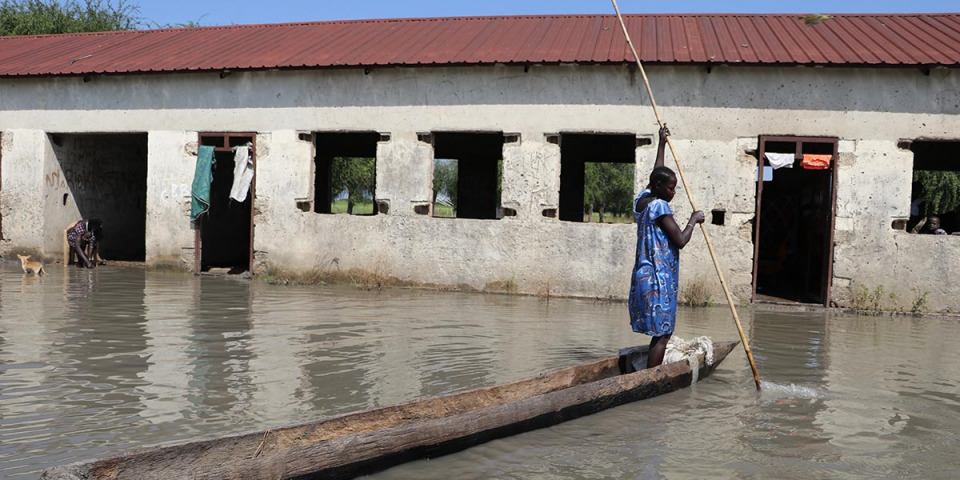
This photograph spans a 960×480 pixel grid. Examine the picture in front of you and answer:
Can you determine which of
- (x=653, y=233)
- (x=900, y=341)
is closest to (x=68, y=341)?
(x=653, y=233)

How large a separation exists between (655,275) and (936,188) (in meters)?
24.5

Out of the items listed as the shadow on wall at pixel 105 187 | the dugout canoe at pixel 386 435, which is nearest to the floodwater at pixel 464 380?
the dugout canoe at pixel 386 435

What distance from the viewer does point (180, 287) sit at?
40.4 feet

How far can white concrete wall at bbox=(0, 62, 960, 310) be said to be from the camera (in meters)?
11.6

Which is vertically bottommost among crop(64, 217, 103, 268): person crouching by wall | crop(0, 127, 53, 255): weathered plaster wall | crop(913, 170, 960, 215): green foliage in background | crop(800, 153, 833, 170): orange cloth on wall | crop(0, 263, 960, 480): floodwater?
crop(0, 263, 960, 480): floodwater

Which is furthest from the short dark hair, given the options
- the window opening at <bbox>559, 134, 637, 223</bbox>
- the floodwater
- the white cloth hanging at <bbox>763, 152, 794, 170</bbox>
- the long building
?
the window opening at <bbox>559, 134, 637, 223</bbox>

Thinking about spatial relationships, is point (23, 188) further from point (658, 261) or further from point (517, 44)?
point (658, 261)

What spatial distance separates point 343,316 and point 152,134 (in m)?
6.83

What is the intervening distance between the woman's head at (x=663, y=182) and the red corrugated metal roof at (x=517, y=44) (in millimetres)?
6180

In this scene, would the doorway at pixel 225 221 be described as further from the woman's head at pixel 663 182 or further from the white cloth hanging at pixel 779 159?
the woman's head at pixel 663 182

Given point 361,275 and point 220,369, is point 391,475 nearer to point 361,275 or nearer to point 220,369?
point 220,369

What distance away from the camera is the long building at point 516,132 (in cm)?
1169

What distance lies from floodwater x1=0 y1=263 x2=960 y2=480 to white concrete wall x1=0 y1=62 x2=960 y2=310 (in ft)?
4.18

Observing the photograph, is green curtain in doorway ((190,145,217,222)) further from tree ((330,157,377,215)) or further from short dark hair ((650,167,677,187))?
tree ((330,157,377,215))
